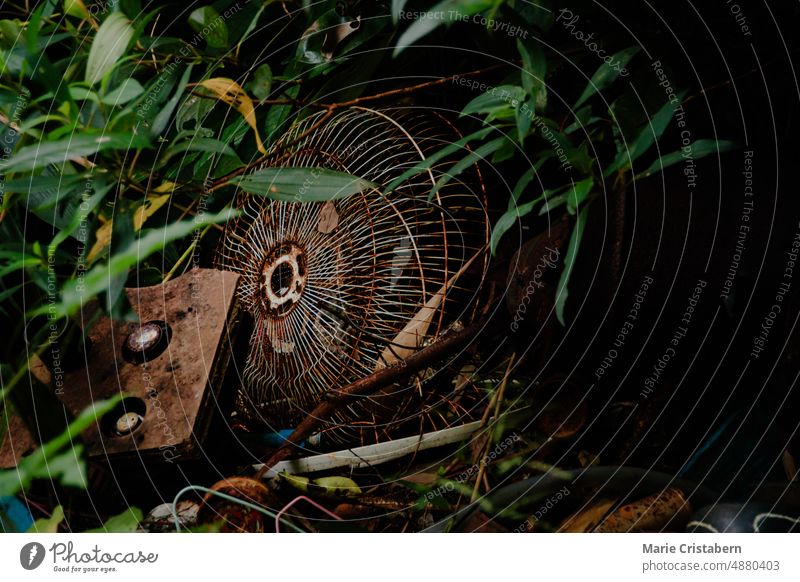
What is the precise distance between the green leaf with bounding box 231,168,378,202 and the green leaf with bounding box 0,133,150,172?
0.14 m

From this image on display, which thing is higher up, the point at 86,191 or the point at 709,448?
the point at 86,191

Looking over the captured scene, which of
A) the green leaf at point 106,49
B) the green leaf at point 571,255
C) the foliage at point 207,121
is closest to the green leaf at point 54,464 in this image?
the foliage at point 207,121

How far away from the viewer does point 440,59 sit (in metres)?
0.83

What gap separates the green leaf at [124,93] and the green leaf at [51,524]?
0.43 m

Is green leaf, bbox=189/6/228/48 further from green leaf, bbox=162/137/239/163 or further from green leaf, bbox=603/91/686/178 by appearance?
green leaf, bbox=603/91/686/178

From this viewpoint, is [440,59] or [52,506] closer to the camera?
[52,506]

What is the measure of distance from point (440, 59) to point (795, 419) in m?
0.57

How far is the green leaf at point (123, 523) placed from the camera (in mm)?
698

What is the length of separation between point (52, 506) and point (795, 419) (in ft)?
2.60

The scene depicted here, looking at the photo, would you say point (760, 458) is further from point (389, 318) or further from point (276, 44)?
point (276, 44)
